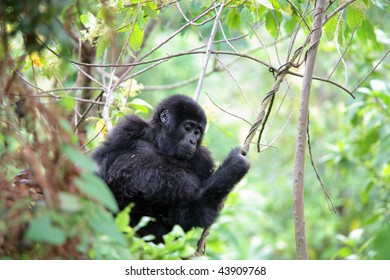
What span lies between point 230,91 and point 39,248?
45.6ft

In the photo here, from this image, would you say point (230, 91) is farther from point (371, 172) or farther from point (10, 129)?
point (10, 129)

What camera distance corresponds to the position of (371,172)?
803 cm

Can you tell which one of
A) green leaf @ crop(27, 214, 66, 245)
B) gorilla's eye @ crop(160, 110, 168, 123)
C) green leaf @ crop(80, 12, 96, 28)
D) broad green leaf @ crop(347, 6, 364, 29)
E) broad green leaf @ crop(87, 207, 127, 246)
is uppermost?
broad green leaf @ crop(347, 6, 364, 29)

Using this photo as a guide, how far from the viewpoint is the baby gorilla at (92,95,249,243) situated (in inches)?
160

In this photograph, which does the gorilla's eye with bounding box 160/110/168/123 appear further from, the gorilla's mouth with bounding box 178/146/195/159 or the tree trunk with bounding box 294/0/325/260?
the tree trunk with bounding box 294/0/325/260

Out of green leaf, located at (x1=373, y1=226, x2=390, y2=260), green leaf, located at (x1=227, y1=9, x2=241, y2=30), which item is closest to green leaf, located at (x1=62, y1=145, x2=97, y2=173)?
green leaf, located at (x1=373, y1=226, x2=390, y2=260)

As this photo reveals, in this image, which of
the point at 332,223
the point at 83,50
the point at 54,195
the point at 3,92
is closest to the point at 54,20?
the point at 3,92

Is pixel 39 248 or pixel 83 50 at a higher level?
pixel 83 50

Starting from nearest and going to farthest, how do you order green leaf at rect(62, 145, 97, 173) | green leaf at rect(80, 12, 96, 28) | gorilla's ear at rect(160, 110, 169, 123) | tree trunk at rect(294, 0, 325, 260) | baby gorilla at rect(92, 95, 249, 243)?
1. green leaf at rect(62, 145, 97, 173)
2. tree trunk at rect(294, 0, 325, 260)
3. baby gorilla at rect(92, 95, 249, 243)
4. green leaf at rect(80, 12, 96, 28)
5. gorilla's ear at rect(160, 110, 169, 123)

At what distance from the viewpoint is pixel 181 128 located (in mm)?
4371

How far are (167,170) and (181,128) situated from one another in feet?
1.20

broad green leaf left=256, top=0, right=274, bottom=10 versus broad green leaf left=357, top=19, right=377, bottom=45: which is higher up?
broad green leaf left=357, top=19, right=377, bottom=45

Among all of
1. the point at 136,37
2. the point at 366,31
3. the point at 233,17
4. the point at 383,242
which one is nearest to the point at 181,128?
the point at 136,37

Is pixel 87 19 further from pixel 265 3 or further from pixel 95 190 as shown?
pixel 95 190
